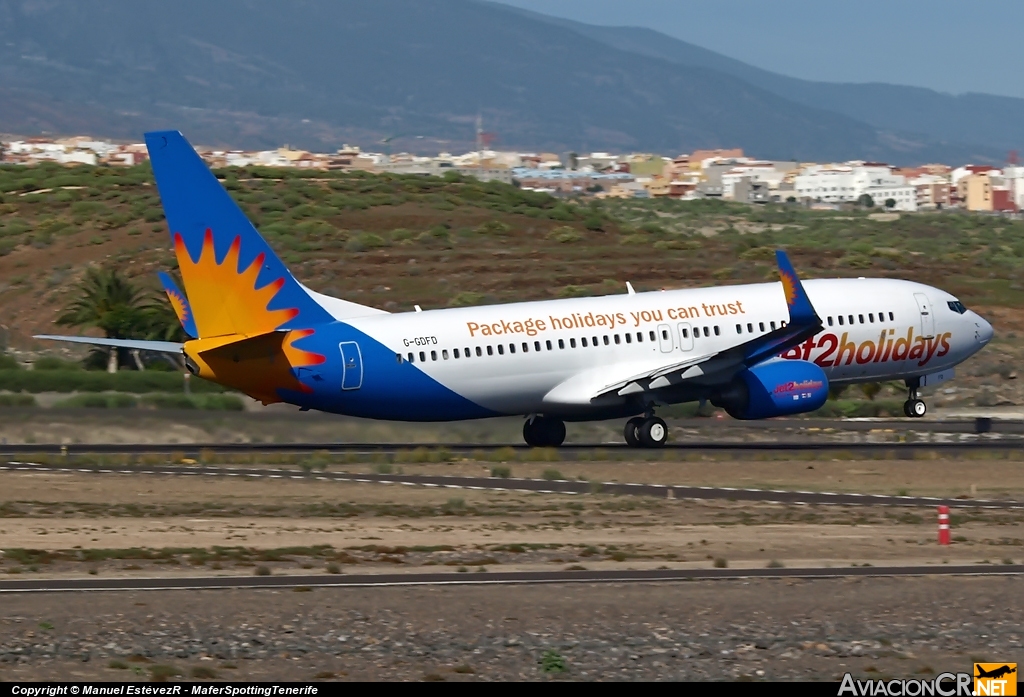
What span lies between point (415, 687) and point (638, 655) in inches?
116

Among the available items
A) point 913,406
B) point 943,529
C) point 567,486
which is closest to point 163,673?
point 943,529

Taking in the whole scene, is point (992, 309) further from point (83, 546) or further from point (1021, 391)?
point (83, 546)

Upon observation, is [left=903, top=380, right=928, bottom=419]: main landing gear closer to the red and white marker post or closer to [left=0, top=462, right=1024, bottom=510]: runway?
[left=0, top=462, right=1024, bottom=510]: runway

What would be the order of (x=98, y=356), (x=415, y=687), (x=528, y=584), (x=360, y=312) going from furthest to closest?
(x=98, y=356) < (x=360, y=312) < (x=528, y=584) < (x=415, y=687)

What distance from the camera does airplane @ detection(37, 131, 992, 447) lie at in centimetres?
3944

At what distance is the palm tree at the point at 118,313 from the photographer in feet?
230

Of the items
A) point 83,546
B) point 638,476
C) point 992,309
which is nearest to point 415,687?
point 83,546

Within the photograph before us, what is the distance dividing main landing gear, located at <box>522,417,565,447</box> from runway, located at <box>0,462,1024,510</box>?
24.2ft

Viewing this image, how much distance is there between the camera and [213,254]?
129 ft

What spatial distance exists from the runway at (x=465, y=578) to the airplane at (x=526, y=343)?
16.2 metres

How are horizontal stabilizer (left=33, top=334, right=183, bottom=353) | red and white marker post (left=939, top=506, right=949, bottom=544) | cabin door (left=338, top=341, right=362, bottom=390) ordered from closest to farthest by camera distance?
red and white marker post (left=939, top=506, right=949, bottom=544) < cabin door (left=338, top=341, right=362, bottom=390) < horizontal stabilizer (left=33, top=334, right=183, bottom=353)

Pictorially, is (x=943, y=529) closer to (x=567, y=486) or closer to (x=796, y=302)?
(x=567, y=486)

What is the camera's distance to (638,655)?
1866 centimetres

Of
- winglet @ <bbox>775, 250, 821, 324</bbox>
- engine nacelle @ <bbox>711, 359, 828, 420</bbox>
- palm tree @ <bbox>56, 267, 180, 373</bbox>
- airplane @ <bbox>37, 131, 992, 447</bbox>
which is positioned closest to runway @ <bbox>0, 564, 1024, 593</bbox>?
airplane @ <bbox>37, 131, 992, 447</bbox>
